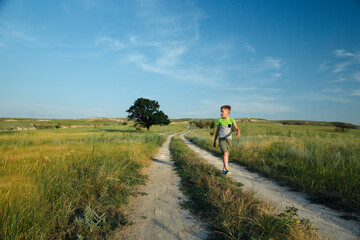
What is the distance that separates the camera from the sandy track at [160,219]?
8.05ft

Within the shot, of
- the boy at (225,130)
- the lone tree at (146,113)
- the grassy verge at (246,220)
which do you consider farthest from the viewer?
the lone tree at (146,113)

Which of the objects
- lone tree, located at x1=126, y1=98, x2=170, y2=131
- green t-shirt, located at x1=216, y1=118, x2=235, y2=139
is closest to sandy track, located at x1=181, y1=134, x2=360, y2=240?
green t-shirt, located at x1=216, y1=118, x2=235, y2=139

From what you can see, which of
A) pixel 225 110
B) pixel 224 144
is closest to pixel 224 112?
pixel 225 110

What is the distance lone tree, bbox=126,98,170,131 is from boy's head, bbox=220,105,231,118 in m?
37.9

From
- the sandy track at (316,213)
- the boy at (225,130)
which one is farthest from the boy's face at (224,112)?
the sandy track at (316,213)

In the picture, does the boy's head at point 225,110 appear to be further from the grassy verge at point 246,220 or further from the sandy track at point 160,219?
the sandy track at point 160,219

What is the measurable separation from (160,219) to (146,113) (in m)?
40.8

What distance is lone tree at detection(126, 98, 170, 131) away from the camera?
43.5 metres

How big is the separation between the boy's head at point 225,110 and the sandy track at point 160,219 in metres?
3.14

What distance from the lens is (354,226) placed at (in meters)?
2.78

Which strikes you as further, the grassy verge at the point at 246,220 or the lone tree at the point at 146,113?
the lone tree at the point at 146,113

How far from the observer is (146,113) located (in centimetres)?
4269

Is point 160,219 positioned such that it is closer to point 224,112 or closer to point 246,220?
point 246,220

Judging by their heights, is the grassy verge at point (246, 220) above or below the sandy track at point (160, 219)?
above
